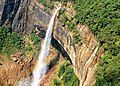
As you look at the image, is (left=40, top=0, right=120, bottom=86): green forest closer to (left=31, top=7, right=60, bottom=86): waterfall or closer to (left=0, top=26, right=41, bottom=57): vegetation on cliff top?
(left=31, top=7, right=60, bottom=86): waterfall

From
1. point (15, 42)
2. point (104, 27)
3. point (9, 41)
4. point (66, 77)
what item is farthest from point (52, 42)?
point (104, 27)

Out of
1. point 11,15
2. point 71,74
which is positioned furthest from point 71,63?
point 11,15

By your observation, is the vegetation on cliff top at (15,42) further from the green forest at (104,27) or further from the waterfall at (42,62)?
the green forest at (104,27)

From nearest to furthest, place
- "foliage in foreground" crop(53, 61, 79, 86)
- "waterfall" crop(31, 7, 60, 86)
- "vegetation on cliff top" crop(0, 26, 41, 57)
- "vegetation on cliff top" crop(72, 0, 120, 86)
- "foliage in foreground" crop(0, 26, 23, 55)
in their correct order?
"vegetation on cliff top" crop(72, 0, 120, 86) → "foliage in foreground" crop(53, 61, 79, 86) → "waterfall" crop(31, 7, 60, 86) → "vegetation on cliff top" crop(0, 26, 41, 57) → "foliage in foreground" crop(0, 26, 23, 55)

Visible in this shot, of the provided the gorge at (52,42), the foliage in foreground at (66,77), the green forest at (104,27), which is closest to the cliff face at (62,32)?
the gorge at (52,42)

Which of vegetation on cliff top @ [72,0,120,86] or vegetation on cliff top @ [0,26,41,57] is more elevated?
vegetation on cliff top @ [0,26,41,57]

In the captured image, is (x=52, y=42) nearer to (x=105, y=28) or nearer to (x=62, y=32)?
(x=62, y=32)

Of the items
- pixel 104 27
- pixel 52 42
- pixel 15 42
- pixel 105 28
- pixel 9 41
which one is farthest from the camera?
pixel 9 41

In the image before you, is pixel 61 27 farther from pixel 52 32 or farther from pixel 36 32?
pixel 36 32

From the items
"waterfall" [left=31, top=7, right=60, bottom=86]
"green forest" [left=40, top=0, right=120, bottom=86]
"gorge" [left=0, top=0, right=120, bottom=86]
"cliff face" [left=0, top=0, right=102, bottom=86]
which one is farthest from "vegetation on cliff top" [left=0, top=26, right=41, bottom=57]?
"green forest" [left=40, top=0, right=120, bottom=86]

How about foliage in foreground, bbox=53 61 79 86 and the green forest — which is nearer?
the green forest
